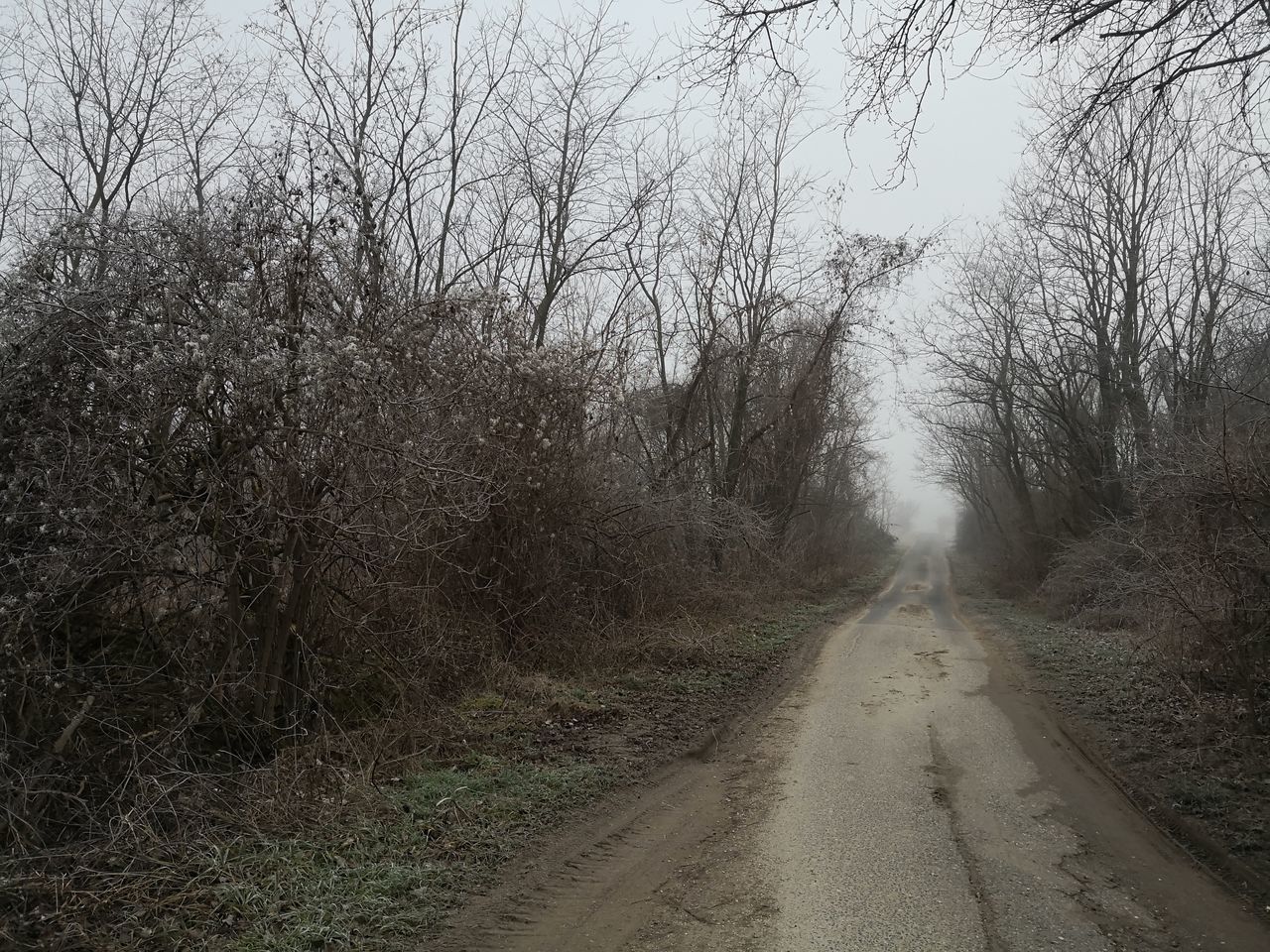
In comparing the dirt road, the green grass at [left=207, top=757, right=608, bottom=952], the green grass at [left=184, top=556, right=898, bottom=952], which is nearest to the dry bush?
A: the dirt road

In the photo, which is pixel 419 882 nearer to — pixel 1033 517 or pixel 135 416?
pixel 135 416

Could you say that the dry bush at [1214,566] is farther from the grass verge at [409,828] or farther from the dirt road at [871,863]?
the grass verge at [409,828]

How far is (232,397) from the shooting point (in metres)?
5.62

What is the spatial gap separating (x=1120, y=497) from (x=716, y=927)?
22.1 meters

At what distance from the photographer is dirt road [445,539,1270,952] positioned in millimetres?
3875

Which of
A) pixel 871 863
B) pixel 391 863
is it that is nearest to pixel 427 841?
pixel 391 863

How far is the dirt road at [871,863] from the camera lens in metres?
3.88

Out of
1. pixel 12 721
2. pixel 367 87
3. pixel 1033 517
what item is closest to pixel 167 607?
pixel 12 721

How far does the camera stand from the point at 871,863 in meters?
4.64

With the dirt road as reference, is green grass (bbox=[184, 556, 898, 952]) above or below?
above

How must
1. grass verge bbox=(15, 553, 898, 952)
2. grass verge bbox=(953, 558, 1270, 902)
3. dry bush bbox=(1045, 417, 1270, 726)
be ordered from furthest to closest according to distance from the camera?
dry bush bbox=(1045, 417, 1270, 726)
grass verge bbox=(953, 558, 1270, 902)
grass verge bbox=(15, 553, 898, 952)

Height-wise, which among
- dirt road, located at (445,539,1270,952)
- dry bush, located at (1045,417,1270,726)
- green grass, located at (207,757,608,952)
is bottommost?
dirt road, located at (445,539,1270,952)

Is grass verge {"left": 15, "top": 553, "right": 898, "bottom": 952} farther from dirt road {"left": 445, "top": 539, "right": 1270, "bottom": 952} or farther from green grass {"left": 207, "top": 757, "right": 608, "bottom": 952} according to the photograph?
dirt road {"left": 445, "top": 539, "right": 1270, "bottom": 952}

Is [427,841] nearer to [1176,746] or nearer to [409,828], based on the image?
[409,828]
